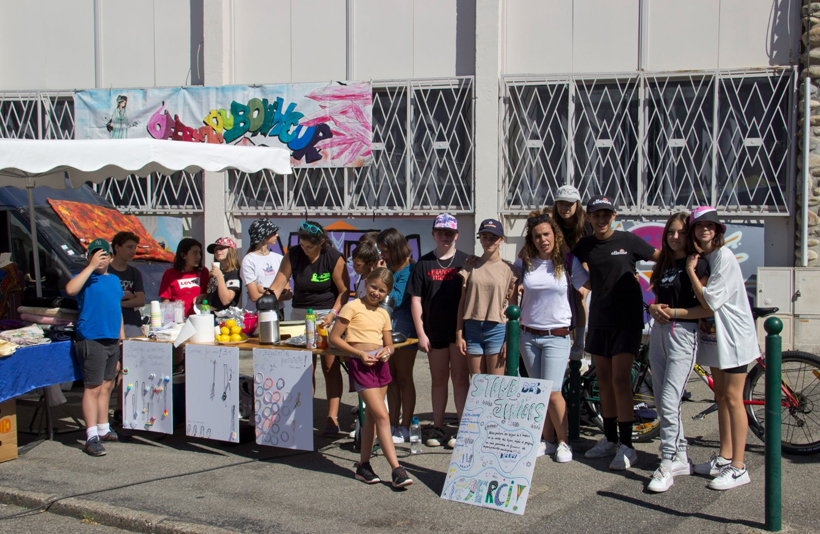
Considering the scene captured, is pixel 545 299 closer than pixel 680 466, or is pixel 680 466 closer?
pixel 680 466

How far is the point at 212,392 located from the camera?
590 centimetres

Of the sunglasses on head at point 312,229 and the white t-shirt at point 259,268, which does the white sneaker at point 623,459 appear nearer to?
the sunglasses on head at point 312,229

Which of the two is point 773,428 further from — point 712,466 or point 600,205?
point 600,205

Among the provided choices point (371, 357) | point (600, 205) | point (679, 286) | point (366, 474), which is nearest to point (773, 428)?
point (679, 286)

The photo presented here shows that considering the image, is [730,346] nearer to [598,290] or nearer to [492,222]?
[598,290]

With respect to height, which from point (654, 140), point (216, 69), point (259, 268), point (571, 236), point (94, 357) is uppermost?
point (216, 69)

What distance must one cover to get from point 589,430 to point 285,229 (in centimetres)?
694

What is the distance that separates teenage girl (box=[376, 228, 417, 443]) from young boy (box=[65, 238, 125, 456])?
7.57ft

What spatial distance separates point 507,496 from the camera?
14.7ft

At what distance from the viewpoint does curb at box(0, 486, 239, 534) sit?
4.32 metres

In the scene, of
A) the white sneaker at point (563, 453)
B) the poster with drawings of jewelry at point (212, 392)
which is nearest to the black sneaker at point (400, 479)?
the white sneaker at point (563, 453)

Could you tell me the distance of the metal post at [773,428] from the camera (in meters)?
3.97

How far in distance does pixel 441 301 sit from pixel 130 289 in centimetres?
305

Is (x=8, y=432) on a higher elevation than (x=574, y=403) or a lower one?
lower
